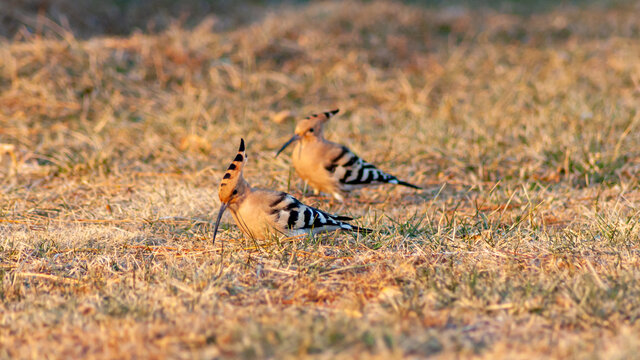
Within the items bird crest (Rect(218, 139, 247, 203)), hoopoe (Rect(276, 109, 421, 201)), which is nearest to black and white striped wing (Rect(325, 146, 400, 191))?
hoopoe (Rect(276, 109, 421, 201))

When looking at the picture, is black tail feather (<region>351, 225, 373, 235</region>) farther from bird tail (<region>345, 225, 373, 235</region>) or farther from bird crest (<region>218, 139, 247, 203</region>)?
bird crest (<region>218, 139, 247, 203</region>)

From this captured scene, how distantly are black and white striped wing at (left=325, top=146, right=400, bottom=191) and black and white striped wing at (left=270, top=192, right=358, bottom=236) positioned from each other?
3.42 ft

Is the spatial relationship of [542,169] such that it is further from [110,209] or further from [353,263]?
[110,209]

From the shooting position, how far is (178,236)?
3.53 metres

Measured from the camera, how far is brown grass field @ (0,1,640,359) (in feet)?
7.54

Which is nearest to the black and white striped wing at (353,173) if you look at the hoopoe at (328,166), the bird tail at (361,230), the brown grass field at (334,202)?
the hoopoe at (328,166)

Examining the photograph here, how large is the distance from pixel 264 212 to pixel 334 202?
1434 mm

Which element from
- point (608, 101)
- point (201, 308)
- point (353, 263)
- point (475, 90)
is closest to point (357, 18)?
point (475, 90)

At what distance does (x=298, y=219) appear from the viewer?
3305mm

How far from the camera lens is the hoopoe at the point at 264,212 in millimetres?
3270

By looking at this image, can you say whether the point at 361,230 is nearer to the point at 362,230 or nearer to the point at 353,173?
the point at 362,230

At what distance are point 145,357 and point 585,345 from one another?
1429mm

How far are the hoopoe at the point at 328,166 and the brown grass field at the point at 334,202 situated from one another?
0.50ft

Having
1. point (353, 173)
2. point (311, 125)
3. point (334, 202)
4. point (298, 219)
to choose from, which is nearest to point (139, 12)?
point (311, 125)
